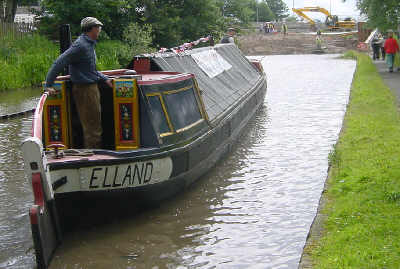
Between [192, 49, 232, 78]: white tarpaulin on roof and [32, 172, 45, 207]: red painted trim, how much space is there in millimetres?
6708

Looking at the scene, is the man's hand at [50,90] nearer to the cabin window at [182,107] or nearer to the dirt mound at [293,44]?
the cabin window at [182,107]

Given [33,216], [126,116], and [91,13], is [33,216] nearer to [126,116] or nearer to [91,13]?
[126,116]

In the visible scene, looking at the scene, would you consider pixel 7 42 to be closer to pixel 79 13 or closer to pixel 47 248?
pixel 79 13

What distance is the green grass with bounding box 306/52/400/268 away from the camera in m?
6.04

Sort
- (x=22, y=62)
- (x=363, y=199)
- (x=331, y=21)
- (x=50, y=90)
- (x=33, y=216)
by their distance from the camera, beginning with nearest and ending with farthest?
(x=33, y=216)
(x=363, y=199)
(x=50, y=90)
(x=22, y=62)
(x=331, y=21)

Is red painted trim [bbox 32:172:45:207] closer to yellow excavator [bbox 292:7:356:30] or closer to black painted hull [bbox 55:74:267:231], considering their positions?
black painted hull [bbox 55:74:267:231]

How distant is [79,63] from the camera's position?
8117 millimetres

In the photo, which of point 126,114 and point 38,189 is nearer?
point 38,189

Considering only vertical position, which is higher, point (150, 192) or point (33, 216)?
point (33, 216)

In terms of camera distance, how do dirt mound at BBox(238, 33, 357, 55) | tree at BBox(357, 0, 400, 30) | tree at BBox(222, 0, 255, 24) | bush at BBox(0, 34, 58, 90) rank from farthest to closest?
dirt mound at BBox(238, 33, 357, 55), tree at BBox(222, 0, 255, 24), tree at BBox(357, 0, 400, 30), bush at BBox(0, 34, 58, 90)

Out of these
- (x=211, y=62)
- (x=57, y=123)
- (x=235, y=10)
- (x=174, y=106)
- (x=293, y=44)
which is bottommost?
(x=293, y=44)

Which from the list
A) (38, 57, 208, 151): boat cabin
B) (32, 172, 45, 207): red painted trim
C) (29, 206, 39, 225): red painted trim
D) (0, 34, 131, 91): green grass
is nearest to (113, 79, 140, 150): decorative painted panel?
(38, 57, 208, 151): boat cabin

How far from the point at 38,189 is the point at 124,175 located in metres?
1.33

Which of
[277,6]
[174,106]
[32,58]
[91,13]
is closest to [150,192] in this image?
[174,106]
